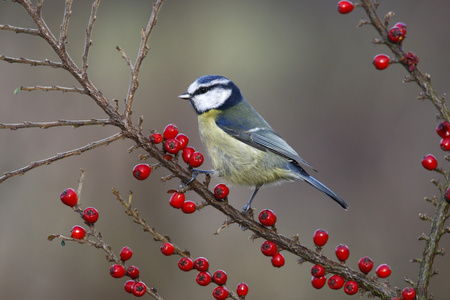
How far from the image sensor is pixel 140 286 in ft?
3.47

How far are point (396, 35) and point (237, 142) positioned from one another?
3.35 feet

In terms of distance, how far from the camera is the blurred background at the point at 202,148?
265cm

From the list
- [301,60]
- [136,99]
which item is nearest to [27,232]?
[136,99]

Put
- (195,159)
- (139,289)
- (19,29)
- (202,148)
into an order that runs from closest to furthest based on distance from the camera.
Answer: (19,29) < (139,289) < (195,159) < (202,148)

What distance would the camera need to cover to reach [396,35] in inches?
36.9

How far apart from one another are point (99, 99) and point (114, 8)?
230 cm

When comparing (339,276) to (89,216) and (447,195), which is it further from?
(89,216)

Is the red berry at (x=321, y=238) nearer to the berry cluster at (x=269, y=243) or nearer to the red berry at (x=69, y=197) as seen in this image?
the berry cluster at (x=269, y=243)

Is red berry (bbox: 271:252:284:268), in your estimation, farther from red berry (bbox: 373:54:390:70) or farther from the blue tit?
the blue tit

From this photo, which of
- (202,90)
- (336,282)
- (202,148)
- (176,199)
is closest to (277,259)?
(336,282)

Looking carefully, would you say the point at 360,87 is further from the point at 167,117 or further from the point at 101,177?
the point at 101,177

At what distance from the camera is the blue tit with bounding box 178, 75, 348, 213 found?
1813 millimetres

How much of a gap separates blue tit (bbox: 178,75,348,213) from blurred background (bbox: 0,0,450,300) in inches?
37.3

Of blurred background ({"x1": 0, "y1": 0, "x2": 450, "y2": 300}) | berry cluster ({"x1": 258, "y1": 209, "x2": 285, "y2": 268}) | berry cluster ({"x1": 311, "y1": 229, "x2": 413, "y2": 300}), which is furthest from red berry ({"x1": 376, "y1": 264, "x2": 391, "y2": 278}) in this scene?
blurred background ({"x1": 0, "y1": 0, "x2": 450, "y2": 300})
